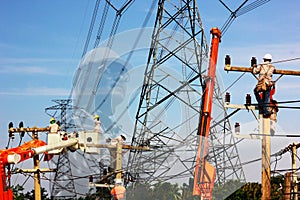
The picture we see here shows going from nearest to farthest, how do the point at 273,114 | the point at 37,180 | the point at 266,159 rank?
the point at 266,159
the point at 273,114
the point at 37,180

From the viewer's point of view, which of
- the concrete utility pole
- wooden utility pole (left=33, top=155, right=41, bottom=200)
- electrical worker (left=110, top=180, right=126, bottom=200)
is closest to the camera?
the concrete utility pole

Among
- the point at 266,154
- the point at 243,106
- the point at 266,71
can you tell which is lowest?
the point at 266,154

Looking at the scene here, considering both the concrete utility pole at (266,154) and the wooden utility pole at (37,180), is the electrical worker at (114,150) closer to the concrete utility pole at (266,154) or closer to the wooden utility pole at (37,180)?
the wooden utility pole at (37,180)

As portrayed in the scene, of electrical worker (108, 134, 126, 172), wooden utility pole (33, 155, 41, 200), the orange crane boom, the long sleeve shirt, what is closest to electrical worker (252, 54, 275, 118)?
the long sleeve shirt

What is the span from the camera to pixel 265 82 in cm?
1520

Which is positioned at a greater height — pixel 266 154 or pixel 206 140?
pixel 206 140

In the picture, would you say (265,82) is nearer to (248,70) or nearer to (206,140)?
(248,70)

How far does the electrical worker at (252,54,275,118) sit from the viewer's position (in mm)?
15211

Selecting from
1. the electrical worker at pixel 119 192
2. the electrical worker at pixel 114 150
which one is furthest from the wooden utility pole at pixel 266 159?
the electrical worker at pixel 114 150

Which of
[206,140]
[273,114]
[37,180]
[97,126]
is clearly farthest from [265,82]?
[37,180]

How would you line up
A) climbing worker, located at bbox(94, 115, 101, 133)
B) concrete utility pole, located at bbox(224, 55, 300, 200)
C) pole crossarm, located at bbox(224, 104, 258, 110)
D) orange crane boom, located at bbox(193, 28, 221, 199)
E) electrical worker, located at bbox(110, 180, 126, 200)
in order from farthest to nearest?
climbing worker, located at bbox(94, 115, 101, 133) → electrical worker, located at bbox(110, 180, 126, 200) → orange crane boom, located at bbox(193, 28, 221, 199) → pole crossarm, located at bbox(224, 104, 258, 110) → concrete utility pole, located at bbox(224, 55, 300, 200)

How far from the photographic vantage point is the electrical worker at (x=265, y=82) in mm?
15211

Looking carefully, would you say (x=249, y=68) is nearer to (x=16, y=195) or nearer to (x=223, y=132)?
(x=223, y=132)

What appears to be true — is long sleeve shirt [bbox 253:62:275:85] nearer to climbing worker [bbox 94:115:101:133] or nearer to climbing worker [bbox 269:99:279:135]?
climbing worker [bbox 269:99:279:135]
